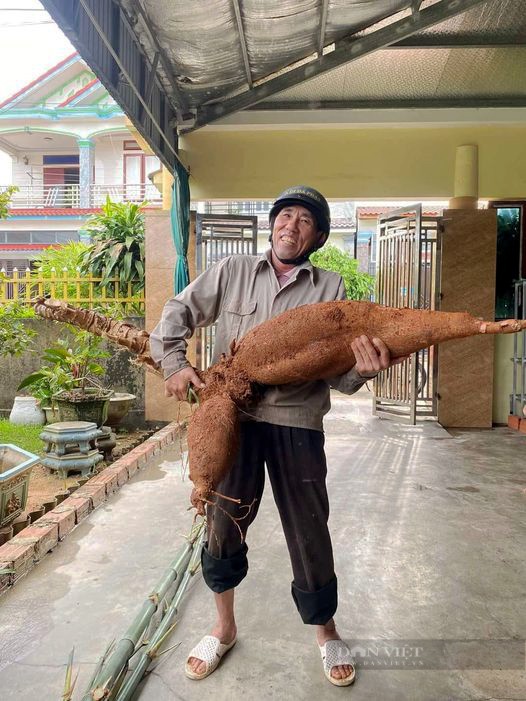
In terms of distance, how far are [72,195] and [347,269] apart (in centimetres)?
738

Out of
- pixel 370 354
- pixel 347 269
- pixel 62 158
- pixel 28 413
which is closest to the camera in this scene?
pixel 370 354

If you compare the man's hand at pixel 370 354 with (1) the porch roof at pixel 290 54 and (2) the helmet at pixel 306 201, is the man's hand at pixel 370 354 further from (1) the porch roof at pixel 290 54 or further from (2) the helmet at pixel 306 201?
(1) the porch roof at pixel 290 54

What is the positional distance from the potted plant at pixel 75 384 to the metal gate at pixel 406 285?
2.89m

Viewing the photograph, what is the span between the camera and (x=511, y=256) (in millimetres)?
5219

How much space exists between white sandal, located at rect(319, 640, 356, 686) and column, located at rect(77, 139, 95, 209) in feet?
40.0

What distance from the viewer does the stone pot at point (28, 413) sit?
5.11 metres

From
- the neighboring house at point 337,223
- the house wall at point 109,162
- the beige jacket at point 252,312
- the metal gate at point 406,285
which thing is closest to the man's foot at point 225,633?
the beige jacket at point 252,312

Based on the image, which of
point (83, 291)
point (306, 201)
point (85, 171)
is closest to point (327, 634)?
point (306, 201)

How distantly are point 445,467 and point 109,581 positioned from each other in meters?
2.53

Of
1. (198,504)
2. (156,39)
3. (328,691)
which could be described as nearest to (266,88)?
(156,39)

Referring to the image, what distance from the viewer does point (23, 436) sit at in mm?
4598

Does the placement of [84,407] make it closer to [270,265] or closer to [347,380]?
[270,265]

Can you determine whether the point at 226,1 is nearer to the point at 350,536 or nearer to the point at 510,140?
the point at 350,536

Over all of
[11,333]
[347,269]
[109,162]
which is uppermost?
[109,162]
